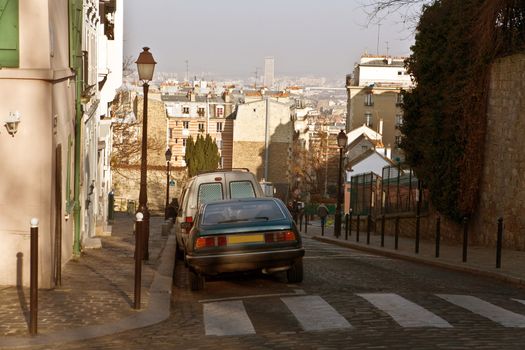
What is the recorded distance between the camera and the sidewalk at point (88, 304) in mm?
10078

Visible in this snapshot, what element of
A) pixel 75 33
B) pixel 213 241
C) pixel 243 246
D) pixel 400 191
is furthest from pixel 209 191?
pixel 400 191

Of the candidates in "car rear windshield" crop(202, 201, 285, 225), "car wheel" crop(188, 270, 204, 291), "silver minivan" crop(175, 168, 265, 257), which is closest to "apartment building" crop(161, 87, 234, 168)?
"silver minivan" crop(175, 168, 265, 257)

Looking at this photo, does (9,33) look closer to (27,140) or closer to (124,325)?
(27,140)

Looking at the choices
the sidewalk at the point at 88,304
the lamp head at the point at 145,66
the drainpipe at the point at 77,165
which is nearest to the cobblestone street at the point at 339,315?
the sidewalk at the point at 88,304

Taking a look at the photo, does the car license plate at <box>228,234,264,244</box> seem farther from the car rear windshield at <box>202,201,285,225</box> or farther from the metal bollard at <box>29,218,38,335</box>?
the metal bollard at <box>29,218,38,335</box>

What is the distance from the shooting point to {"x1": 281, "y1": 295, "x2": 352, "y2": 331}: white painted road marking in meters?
10.5

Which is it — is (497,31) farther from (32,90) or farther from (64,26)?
(32,90)

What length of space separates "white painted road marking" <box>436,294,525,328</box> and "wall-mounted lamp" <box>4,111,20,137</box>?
5.95 m

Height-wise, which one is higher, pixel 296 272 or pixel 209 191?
pixel 209 191

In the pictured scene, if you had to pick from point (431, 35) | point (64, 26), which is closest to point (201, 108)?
point (431, 35)

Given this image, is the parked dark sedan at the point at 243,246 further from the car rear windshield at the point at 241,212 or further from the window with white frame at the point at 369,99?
the window with white frame at the point at 369,99

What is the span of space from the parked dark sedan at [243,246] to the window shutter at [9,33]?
11.7 feet

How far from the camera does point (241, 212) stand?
14.7 m

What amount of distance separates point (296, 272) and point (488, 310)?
143 inches
